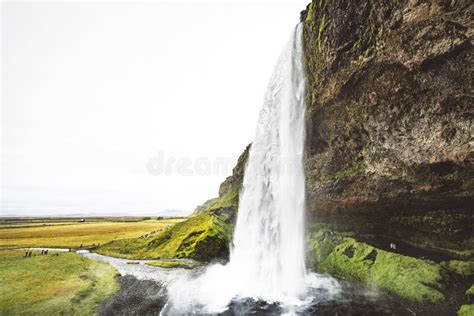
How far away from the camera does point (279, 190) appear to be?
30.0 meters

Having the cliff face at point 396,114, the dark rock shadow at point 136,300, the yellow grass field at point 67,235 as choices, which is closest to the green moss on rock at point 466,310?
the cliff face at point 396,114

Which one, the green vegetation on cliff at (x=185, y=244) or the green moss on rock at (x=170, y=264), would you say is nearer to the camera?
the green moss on rock at (x=170, y=264)

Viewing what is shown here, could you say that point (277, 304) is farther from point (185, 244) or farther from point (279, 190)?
point (185, 244)

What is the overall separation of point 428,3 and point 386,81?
18.4 ft

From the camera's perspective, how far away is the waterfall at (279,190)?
1064 inches

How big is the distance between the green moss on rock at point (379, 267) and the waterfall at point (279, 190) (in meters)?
2.70

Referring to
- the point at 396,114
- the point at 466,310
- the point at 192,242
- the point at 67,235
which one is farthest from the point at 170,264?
the point at 67,235

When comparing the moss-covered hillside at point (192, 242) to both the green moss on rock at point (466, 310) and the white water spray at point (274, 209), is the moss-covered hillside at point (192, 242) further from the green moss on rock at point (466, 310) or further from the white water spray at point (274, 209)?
the green moss on rock at point (466, 310)

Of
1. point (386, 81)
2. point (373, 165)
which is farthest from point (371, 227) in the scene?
point (386, 81)

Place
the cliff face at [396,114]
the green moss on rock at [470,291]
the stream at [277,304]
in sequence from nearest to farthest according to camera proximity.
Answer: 1. the cliff face at [396,114]
2. the green moss on rock at [470,291]
3. the stream at [277,304]

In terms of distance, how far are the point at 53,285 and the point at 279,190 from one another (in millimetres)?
22126

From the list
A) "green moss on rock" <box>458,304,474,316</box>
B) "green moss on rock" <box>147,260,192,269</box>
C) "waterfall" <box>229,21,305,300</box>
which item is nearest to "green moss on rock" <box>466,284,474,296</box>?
"green moss on rock" <box>458,304,474,316</box>

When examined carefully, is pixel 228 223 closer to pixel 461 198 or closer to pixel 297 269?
pixel 297 269

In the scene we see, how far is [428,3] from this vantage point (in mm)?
15156
